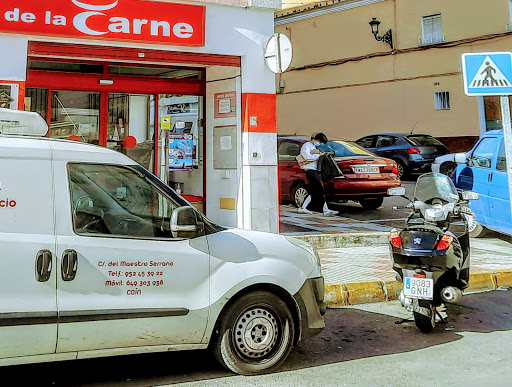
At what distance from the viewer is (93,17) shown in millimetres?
7012

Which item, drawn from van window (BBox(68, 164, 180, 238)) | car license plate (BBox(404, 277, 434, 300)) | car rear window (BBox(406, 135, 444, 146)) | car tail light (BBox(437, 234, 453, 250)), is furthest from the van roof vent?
car rear window (BBox(406, 135, 444, 146))

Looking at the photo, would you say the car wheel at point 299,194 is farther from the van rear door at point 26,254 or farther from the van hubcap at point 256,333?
the van rear door at point 26,254

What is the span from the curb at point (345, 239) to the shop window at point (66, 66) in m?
4.33

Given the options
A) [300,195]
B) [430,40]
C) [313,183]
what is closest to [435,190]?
[313,183]

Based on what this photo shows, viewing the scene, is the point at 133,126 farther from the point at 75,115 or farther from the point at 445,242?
the point at 445,242

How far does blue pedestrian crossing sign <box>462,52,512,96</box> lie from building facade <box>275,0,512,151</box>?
1023cm

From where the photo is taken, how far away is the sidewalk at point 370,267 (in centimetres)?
623

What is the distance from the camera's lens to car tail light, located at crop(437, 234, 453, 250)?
184 inches

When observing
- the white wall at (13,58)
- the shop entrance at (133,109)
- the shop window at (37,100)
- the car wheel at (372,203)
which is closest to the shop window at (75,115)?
the shop entrance at (133,109)

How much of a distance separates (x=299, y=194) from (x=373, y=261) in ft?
14.0

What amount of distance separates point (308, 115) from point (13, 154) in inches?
672

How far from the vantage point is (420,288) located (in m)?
4.63

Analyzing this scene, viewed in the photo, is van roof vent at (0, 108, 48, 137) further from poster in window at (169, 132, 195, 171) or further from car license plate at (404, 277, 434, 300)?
poster in window at (169, 132, 195, 171)

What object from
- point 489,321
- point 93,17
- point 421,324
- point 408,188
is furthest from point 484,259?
point 93,17
